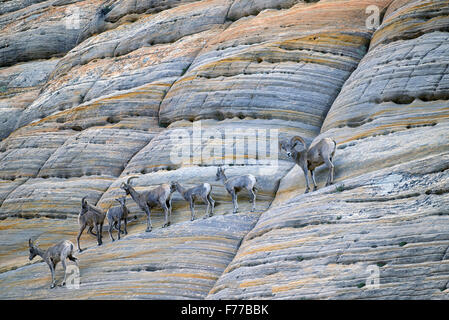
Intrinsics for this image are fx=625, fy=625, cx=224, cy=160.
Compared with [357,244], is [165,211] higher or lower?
higher

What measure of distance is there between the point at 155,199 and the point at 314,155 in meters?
4.88

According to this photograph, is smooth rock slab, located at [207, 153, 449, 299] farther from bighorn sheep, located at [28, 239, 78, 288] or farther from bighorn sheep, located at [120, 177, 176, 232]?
bighorn sheep, located at [28, 239, 78, 288]

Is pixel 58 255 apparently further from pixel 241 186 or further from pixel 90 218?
pixel 241 186

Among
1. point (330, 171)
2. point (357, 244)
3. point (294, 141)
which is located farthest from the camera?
point (294, 141)

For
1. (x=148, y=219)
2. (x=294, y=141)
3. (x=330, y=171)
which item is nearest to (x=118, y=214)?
(x=148, y=219)

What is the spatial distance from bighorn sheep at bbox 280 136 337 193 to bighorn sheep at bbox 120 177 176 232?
12.1 feet

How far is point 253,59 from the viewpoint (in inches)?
882

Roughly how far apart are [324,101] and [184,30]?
8943mm

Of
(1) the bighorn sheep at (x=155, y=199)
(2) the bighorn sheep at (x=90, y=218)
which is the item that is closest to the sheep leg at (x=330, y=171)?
(1) the bighorn sheep at (x=155, y=199)

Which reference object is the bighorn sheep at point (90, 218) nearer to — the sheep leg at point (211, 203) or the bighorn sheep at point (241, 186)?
the sheep leg at point (211, 203)

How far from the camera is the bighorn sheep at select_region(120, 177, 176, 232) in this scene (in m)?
18.2

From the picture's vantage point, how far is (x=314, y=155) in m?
16.8

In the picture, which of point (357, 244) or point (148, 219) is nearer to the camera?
point (357, 244)

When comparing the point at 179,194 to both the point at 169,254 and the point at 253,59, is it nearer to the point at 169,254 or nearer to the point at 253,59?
the point at 169,254
